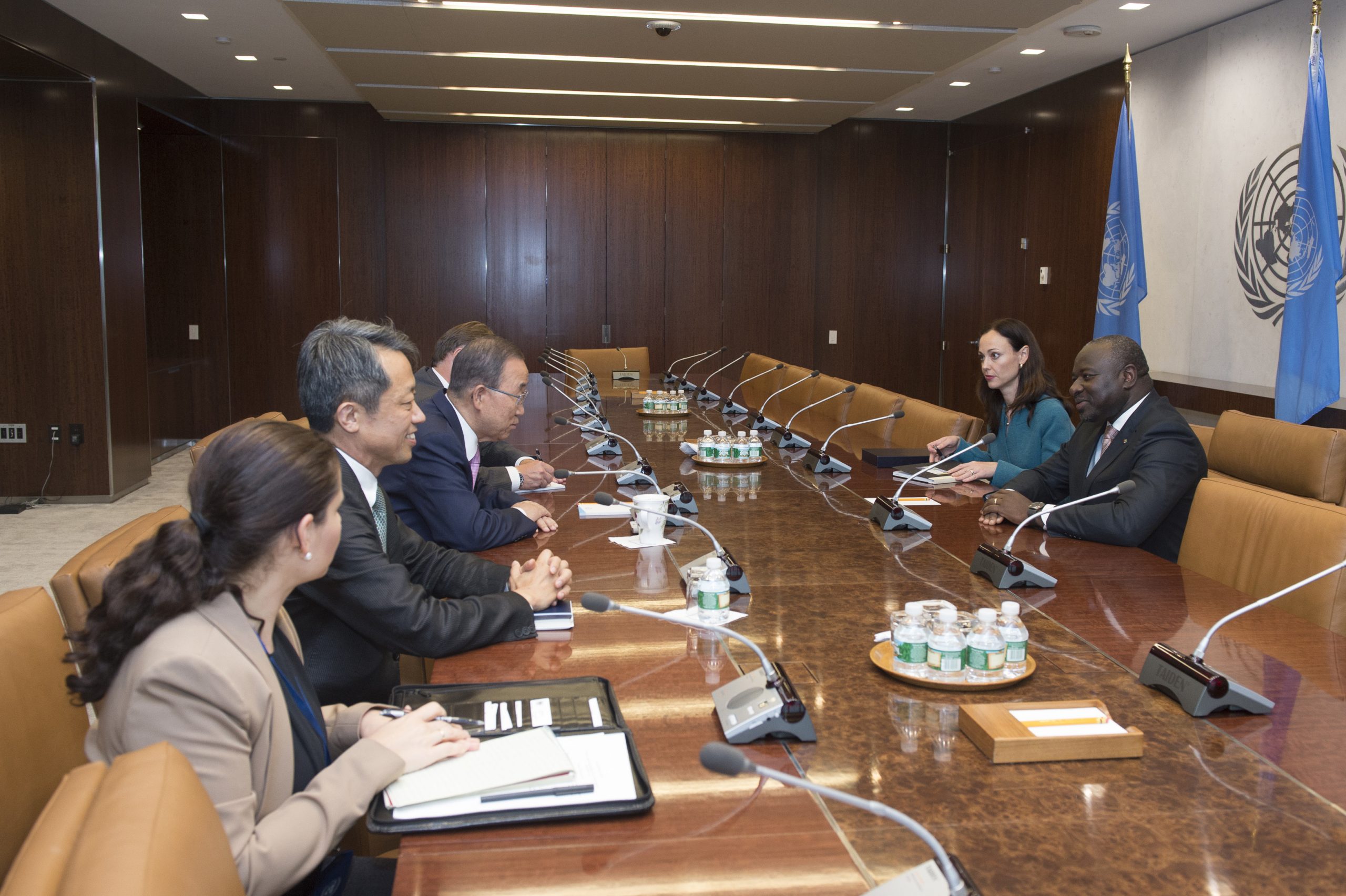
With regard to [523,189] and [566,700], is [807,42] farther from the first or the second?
[566,700]

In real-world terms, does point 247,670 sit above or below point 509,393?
below

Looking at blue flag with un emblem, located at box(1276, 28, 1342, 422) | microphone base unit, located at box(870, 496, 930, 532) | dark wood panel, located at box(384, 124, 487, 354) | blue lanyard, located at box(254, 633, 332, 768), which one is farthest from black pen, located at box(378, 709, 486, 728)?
dark wood panel, located at box(384, 124, 487, 354)

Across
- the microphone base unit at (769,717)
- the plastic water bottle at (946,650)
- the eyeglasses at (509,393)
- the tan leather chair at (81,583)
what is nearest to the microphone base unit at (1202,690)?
the plastic water bottle at (946,650)

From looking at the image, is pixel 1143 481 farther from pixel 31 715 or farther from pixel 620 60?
pixel 620 60

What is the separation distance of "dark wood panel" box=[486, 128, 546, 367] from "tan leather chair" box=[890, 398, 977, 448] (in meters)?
4.76

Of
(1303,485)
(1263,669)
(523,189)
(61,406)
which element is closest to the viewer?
(1263,669)

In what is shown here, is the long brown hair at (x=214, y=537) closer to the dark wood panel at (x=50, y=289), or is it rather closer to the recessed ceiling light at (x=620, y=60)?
the recessed ceiling light at (x=620, y=60)

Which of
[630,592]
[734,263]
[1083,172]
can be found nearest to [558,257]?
[734,263]

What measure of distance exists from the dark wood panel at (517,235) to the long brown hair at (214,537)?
7.62 meters

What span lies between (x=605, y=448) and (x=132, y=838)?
342 centimetres

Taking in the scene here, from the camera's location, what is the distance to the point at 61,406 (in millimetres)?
6430

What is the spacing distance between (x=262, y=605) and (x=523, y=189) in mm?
8016

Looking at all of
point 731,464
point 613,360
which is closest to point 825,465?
point 731,464

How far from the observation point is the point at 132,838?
81 cm
